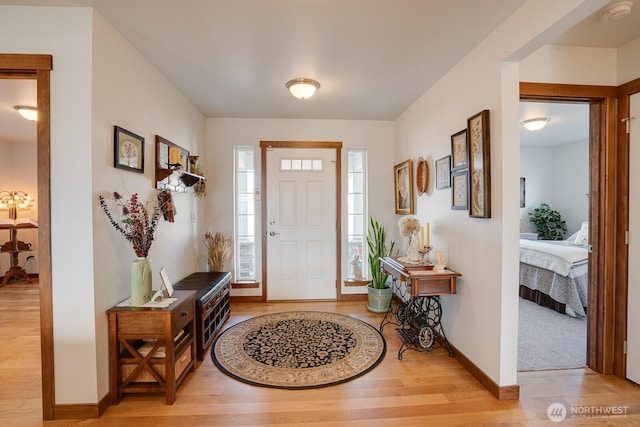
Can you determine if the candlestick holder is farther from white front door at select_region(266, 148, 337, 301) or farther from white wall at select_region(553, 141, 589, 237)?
white wall at select_region(553, 141, 589, 237)

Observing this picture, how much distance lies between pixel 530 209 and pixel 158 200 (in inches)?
274

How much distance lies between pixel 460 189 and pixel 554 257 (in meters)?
2.21

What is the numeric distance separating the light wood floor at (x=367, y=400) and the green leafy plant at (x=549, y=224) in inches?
176

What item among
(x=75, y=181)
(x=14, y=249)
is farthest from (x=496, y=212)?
(x=14, y=249)

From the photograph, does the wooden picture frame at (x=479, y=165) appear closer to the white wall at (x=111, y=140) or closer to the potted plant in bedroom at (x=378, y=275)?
the potted plant in bedroom at (x=378, y=275)

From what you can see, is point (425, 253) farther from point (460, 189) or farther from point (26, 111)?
point (26, 111)

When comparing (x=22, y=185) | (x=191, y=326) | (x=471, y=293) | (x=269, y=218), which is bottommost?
(x=191, y=326)

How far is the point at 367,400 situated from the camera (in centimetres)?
191

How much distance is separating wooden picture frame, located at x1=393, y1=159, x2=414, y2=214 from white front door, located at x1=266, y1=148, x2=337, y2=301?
0.83 m

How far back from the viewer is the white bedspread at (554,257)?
3.36 metres

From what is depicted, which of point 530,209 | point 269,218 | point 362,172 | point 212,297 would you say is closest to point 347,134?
point 362,172

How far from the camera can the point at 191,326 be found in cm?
222

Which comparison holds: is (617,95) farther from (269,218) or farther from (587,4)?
(269,218)

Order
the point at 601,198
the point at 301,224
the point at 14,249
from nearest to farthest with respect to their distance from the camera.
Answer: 1. the point at 601,198
2. the point at 301,224
3. the point at 14,249
